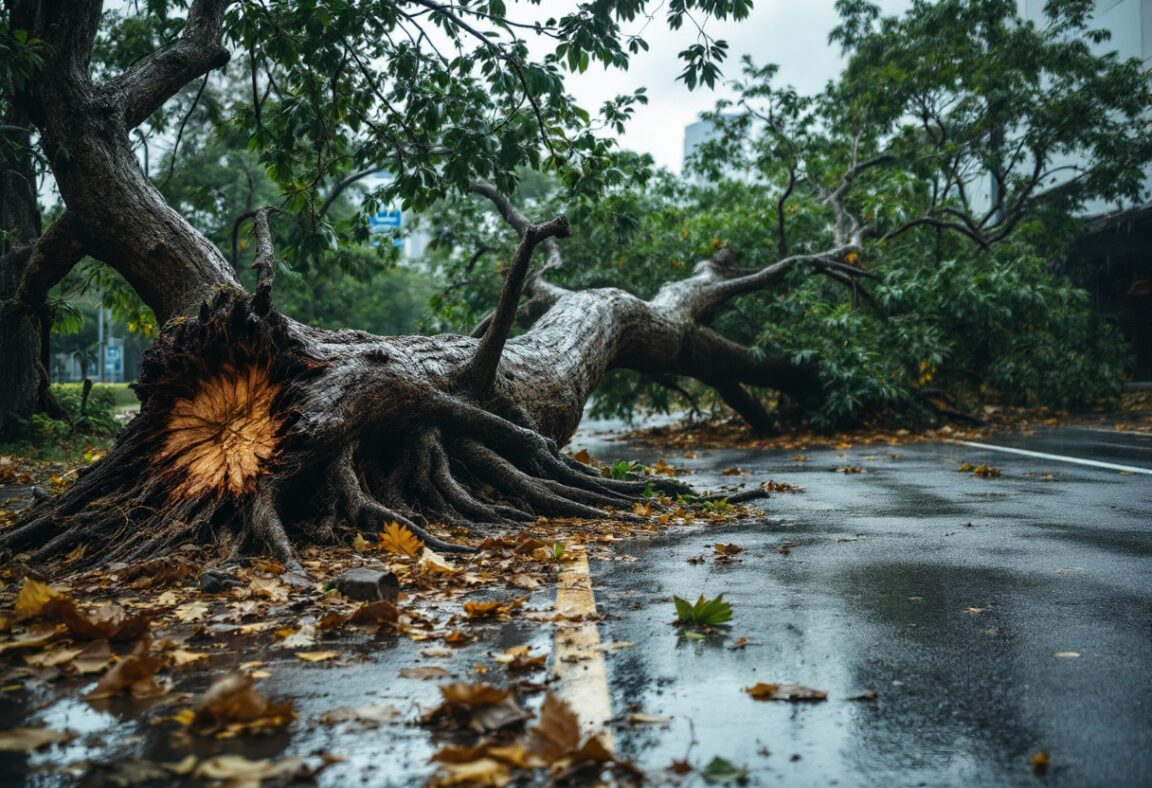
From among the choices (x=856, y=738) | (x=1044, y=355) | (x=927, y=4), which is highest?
(x=927, y=4)

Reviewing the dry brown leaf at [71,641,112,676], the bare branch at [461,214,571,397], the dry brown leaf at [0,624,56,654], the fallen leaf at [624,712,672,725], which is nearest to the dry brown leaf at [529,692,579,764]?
the fallen leaf at [624,712,672,725]

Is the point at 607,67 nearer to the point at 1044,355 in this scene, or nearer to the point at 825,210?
the point at 825,210

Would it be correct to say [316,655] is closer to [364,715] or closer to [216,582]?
[364,715]

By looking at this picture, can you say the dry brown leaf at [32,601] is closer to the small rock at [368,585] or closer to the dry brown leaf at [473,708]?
the small rock at [368,585]

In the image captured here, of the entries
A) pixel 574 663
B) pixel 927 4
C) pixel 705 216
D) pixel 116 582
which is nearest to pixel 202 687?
pixel 574 663

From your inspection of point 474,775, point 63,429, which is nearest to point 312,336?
point 474,775

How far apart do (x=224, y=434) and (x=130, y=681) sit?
3.00 metres

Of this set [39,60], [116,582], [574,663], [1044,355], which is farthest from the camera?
[1044,355]

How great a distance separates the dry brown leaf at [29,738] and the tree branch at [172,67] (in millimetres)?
6672

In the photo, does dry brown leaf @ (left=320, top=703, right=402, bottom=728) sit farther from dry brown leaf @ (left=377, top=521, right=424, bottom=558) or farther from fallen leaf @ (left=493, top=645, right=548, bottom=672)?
dry brown leaf @ (left=377, top=521, right=424, bottom=558)

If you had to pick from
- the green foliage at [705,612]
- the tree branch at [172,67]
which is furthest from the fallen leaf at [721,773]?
the tree branch at [172,67]

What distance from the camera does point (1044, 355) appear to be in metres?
16.9

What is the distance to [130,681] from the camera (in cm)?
298

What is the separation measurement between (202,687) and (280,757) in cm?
73
